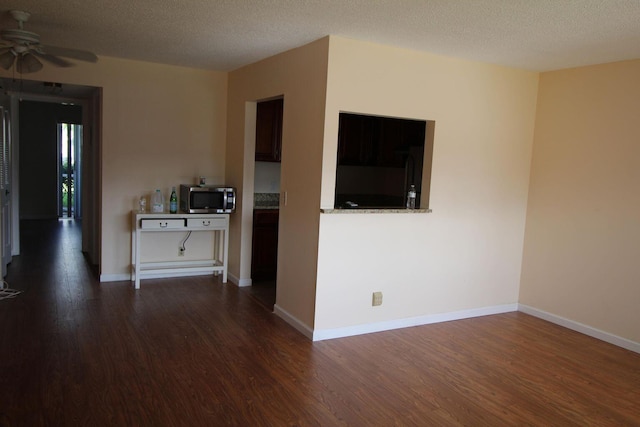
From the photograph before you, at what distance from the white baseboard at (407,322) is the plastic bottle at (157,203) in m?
2.42

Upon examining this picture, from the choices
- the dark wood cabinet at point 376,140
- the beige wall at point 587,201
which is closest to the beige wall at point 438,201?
the beige wall at point 587,201

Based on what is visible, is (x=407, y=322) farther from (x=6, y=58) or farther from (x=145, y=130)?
(x=6, y=58)

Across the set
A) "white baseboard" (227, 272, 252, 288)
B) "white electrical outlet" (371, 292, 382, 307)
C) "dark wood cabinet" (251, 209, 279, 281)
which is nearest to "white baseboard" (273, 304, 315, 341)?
"white electrical outlet" (371, 292, 382, 307)

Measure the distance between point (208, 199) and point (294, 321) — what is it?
185cm

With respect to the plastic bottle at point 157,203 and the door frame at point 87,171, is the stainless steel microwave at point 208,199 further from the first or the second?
the door frame at point 87,171

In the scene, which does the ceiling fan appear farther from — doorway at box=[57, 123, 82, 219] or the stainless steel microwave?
doorway at box=[57, 123, 82, 219]

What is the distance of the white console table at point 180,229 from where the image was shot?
4.93m

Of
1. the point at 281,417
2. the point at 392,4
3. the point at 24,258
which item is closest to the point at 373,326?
the point at 281,417

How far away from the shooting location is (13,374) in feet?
9.57

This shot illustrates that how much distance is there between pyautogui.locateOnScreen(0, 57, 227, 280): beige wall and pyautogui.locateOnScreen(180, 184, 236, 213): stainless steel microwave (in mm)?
391

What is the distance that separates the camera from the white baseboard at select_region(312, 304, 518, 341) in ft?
12.5

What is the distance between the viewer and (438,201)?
4.23m

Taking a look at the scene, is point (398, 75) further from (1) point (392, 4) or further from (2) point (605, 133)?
(2) point (605, 133)

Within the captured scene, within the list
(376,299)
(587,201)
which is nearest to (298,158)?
(376,299)
